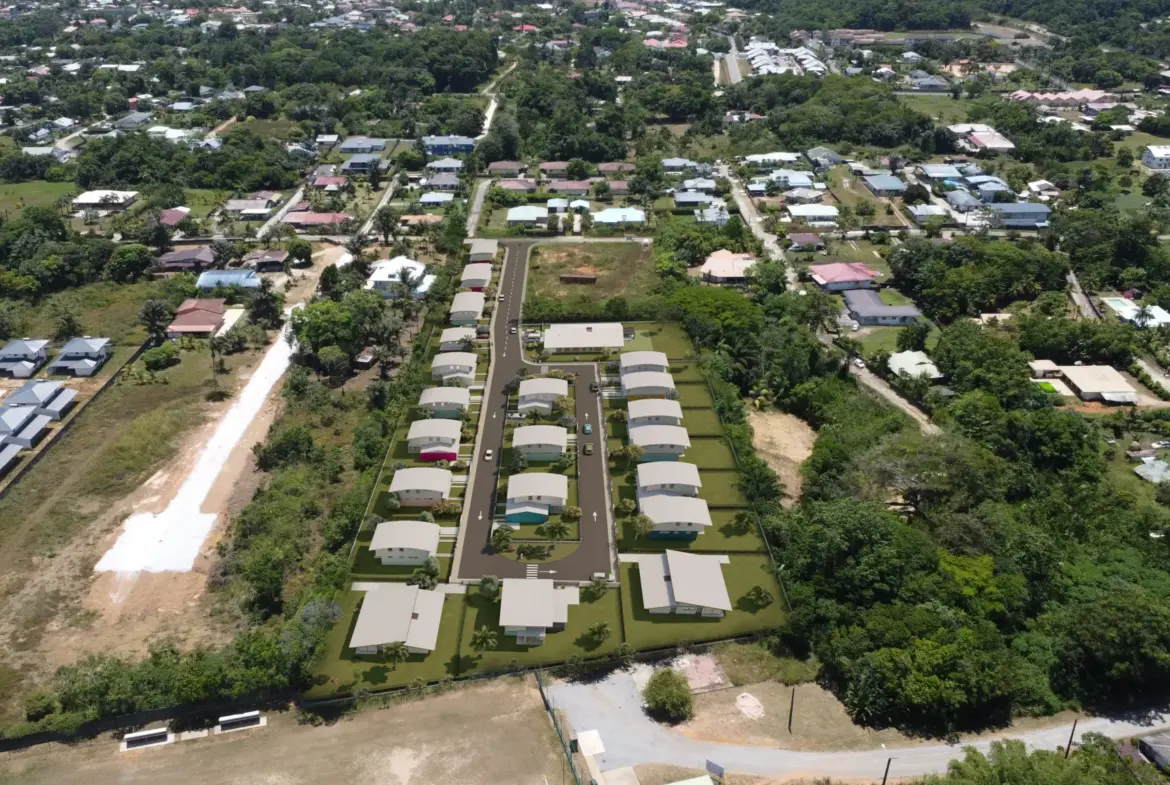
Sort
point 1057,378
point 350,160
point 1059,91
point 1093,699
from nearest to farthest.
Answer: point 1093,699, point 1057,378, point 350,160, point 1059,91

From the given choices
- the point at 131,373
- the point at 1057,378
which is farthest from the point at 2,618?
the point at 1057,378

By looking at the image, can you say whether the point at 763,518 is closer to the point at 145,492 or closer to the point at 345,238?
the point at 145,492

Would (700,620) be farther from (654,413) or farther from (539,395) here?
(539,395)

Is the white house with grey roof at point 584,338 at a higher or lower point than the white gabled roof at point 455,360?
lower

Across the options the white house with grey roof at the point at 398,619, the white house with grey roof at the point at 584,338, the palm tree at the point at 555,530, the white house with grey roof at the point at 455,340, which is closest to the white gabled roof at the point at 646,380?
the white house with grey roof at the point at 584,338

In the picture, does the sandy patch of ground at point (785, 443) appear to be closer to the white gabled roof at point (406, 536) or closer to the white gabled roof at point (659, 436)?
the white gabled roof at point (659, 436)

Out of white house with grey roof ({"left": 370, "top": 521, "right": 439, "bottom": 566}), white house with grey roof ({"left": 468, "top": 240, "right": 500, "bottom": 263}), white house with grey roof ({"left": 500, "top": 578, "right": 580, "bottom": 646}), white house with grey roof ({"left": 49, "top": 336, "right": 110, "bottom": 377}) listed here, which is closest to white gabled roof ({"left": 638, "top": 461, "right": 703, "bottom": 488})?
white house with grey roof ({"left": 500, "top": 578, "right": 580, "bottom": 646})

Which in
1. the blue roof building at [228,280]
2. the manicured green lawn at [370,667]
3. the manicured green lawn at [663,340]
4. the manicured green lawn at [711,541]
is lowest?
the manicured green lawn at [663,340]
